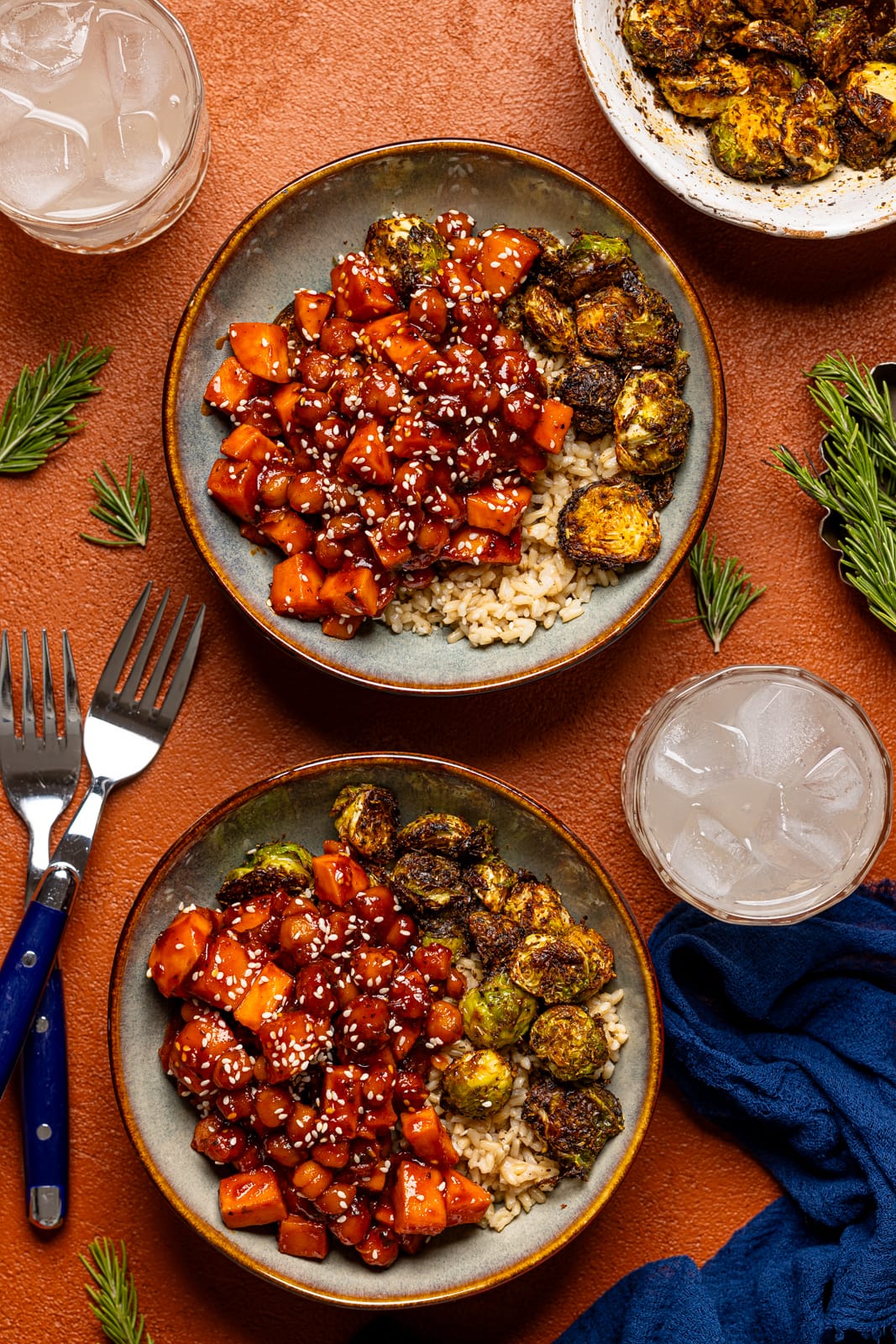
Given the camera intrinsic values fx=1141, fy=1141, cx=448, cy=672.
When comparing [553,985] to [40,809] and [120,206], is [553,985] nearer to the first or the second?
[40,809]

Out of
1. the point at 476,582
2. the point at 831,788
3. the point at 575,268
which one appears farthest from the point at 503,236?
the point at 831,788

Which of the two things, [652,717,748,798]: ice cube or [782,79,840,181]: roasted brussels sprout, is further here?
[782,79,840,181]: roasted brussels sprout

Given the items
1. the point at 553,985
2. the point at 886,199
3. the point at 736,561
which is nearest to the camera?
the point at 553,985

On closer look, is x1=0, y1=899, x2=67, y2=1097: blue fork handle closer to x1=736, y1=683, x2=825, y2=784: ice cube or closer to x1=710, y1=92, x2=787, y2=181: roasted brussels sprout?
x1=736, y1=683, x2=825, y2=784: ice cube

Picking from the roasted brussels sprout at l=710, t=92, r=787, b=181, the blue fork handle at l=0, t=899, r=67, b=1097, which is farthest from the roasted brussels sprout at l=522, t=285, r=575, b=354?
the blue fork handle at l=0, t=899, r=67, b=1097

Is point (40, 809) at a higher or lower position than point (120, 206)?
lower

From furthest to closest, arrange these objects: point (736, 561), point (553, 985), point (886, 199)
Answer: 1. point (736, 561)
2. point (886, 199)
3. point (553, 985)
